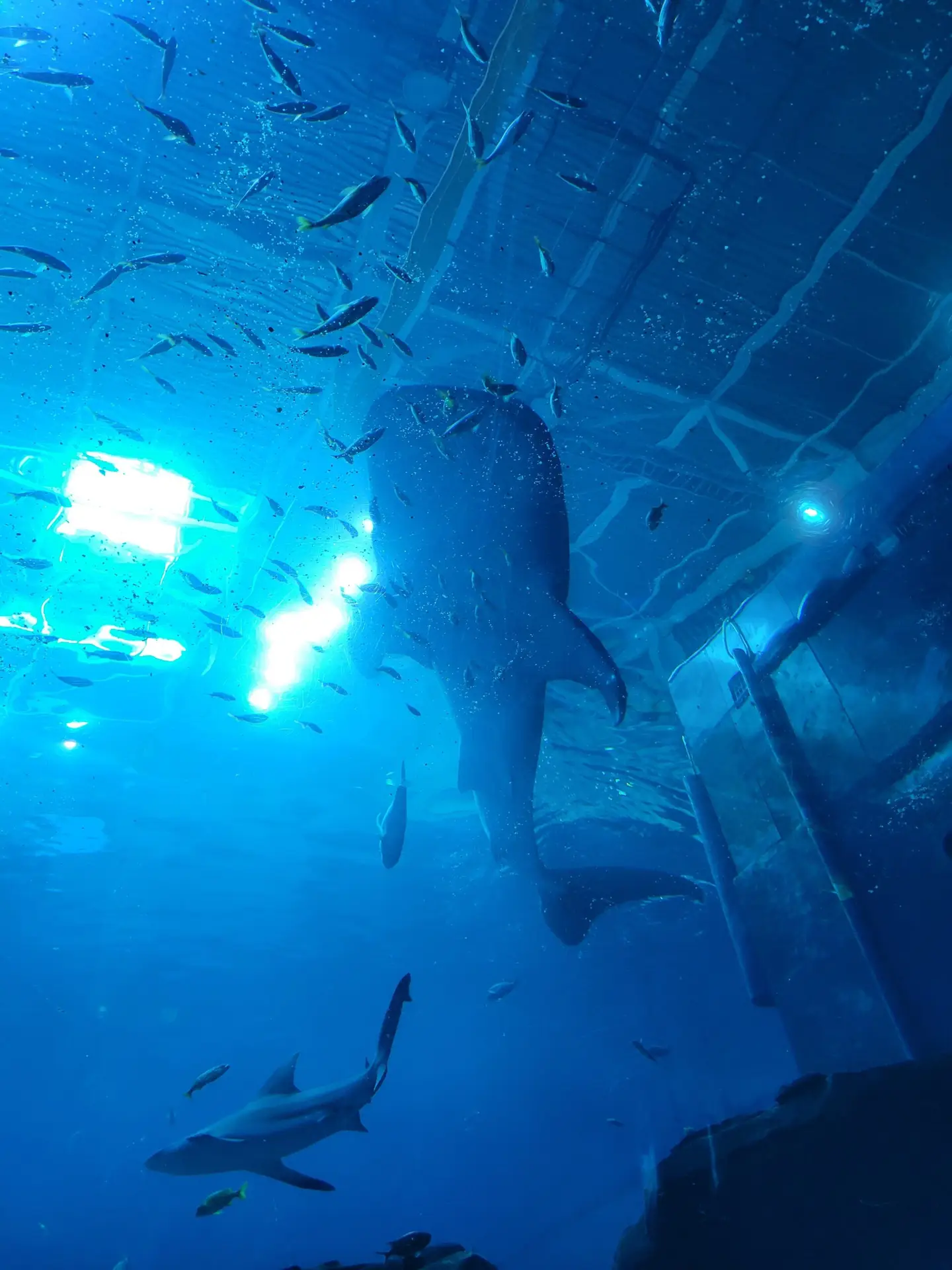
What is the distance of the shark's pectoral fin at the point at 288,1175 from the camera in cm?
642

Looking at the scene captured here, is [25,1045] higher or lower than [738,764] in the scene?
higher

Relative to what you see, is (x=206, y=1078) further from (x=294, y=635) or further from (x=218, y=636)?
(x=218, y=636)

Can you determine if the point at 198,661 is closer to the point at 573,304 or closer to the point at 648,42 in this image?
the point at 573,304

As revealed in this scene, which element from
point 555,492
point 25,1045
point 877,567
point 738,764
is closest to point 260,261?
point 555,492

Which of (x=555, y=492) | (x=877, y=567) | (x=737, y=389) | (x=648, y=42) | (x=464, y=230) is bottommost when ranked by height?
(x=877, y=567)

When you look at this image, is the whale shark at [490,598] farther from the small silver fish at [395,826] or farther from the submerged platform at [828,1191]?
the submerged platform at [828,1191]

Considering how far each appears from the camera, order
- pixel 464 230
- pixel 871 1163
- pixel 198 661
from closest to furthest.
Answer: pixel 871 1163 → pixel 464 230 → pixel 198 661

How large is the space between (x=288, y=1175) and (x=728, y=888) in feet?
19.9

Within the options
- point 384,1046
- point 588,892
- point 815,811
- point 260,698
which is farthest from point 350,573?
point 815,811

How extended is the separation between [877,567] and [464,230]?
17.8 feet

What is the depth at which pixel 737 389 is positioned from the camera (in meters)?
7.43

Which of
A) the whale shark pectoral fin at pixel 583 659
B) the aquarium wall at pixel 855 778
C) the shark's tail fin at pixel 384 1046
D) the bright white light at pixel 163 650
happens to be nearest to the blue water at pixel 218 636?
the bright white light at pixel 163 650

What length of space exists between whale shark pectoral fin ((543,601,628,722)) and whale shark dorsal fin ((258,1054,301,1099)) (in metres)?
6.68

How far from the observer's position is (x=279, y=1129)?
723cm
